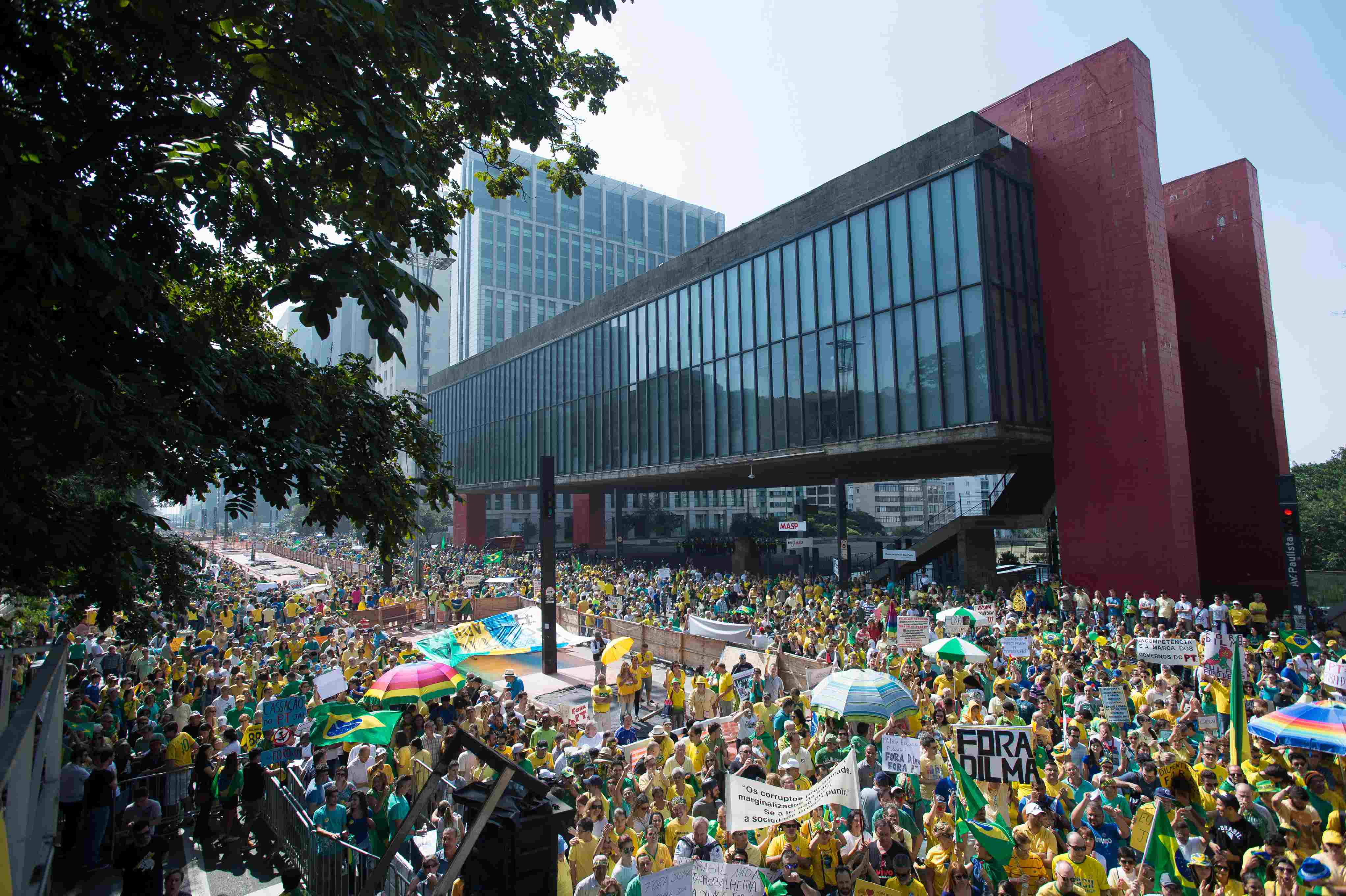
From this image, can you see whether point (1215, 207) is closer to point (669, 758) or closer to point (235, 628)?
point (669, 758)

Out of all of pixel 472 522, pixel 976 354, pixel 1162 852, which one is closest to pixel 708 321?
pixel 976 354

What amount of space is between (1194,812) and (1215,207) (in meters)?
28.3

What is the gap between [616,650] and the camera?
54.3 feet

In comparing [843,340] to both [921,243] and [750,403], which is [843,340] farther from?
Answer: [750,403]

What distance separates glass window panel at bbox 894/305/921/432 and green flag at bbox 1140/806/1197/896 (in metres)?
19.7

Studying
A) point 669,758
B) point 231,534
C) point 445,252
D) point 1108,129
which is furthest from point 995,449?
point 231,534

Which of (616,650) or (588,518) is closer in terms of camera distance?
(616,650)

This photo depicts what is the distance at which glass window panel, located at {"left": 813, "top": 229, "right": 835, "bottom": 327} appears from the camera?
28969 mm

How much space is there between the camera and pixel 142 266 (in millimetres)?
5340

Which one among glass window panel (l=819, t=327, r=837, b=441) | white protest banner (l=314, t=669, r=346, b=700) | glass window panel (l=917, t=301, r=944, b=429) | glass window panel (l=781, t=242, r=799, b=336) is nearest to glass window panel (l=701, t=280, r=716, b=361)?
glass window panel (l=781, t=242, r=799, b=336)

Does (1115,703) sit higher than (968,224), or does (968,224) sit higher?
(968,224)

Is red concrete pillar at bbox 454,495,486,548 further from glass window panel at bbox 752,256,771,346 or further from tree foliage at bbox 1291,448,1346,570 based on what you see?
tree foliage at bbox 1291,448,1346,570

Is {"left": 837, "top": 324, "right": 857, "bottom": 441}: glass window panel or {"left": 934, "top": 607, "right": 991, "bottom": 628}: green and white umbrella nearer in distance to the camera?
{"left": 934, "top": 607, "right": 991, "bottom": 628}: green and white umbrella

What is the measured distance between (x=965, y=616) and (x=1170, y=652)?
412cm
